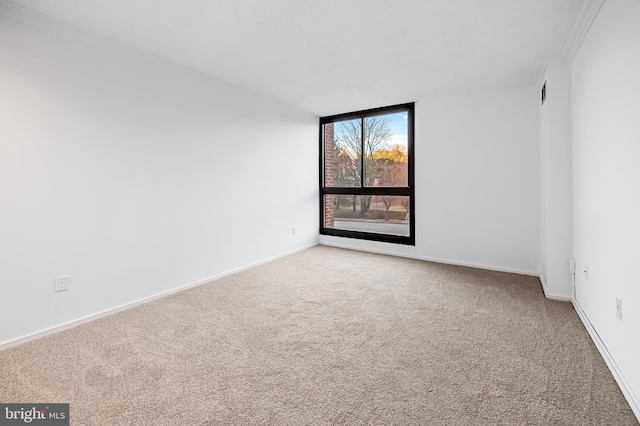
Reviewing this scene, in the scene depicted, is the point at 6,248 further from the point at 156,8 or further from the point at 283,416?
the point at 283,416

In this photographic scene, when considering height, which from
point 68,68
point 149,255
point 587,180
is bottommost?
point 149,255

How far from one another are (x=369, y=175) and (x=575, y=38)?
3095 mm

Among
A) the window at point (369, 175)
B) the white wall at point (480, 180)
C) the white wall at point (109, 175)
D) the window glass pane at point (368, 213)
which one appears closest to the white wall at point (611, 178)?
the white wall at point (480, 180)

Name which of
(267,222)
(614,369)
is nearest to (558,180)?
(614,369)

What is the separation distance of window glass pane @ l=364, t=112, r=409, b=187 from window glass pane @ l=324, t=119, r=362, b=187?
0.17 m

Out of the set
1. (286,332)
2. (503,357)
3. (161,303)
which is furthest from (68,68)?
(503,357)

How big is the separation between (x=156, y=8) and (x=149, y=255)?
2.16 meters

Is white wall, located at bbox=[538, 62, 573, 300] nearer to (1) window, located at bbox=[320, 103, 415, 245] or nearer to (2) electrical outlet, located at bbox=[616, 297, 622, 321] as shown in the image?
(2) electrical outlet, located at bbox=[616, 297, 622, 321]

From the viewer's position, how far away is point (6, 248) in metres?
2.19

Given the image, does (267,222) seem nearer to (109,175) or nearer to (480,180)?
(109,175)

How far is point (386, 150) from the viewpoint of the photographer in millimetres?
5086

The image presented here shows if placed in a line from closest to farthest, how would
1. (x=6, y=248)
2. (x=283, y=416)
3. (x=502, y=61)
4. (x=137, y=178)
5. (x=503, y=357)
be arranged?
(x=283, y=416) < (x=503, y=357) < (x=6, y=248) < (x=137, y=178) < (x=502, y=61)

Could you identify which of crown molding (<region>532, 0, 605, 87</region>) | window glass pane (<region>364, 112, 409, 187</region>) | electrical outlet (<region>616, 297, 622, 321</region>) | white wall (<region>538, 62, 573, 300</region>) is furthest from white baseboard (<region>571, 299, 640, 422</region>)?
window glass pane (<region>364, 112, 409, 187</region>)

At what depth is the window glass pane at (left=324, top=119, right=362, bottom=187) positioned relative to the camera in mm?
5402
